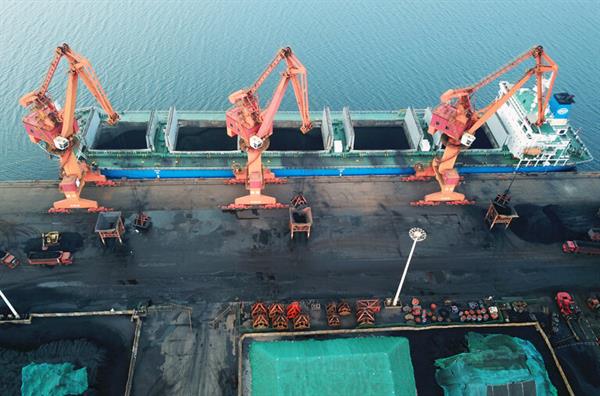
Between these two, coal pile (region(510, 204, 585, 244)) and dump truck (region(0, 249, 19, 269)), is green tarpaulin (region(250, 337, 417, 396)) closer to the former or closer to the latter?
coal pile (region(510, 204, 585, 244))

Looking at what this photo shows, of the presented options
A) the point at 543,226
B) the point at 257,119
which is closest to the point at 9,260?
the point at 257,119

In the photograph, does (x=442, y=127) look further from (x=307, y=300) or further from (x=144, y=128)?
(x=144, y=128)

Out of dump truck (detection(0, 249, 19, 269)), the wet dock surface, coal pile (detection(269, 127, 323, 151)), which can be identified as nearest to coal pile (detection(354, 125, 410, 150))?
coal pile (detection(269, 127, 323, 151))

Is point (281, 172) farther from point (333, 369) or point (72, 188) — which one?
point (333, 369)

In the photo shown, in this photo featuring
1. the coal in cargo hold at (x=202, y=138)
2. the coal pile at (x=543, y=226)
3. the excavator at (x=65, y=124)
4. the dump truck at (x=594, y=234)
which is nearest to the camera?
the excavator at (x=65, y=124)

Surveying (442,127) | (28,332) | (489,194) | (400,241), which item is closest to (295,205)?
(400,241)

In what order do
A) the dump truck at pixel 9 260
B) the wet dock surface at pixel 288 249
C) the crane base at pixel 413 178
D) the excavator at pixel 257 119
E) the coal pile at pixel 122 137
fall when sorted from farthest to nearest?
the coal pile at pixel 122 137 → the crane base at pixel 413 178 → the excavator at pixel 257 119 → the dump truck at pixel 9 260 → the wet dock surface at pixel 288 249

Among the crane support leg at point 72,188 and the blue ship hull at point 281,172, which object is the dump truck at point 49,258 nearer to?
the crane support leg at point 72,188

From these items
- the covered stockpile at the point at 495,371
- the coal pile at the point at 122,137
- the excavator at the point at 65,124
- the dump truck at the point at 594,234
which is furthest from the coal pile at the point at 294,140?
the dump truck at the point at 594,234
